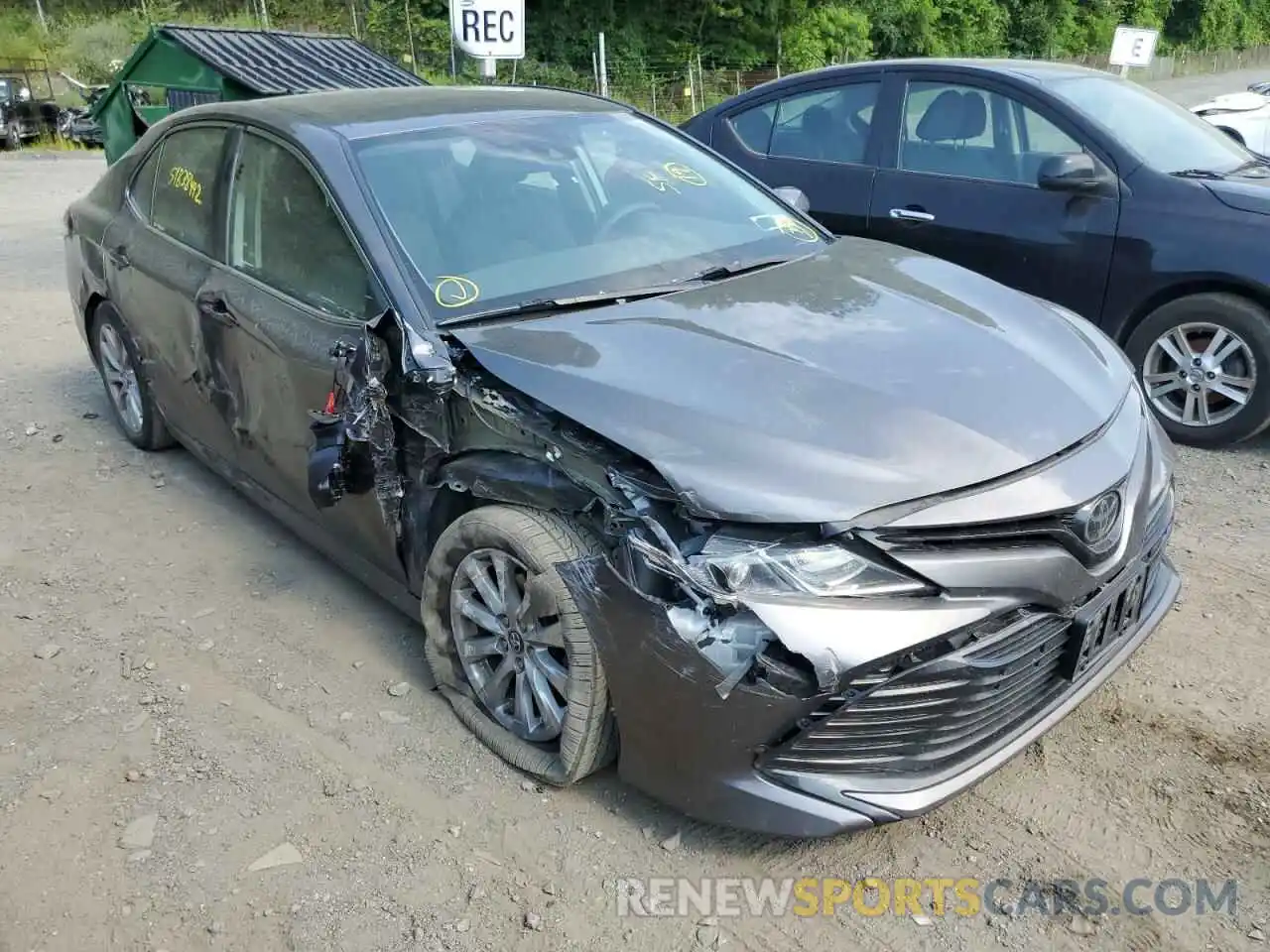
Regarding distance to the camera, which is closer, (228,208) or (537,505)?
(537,505)

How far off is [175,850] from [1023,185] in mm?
4500

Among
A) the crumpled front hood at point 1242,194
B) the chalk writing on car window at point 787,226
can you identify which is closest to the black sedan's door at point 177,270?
the chalk writing on car window at point 787,226

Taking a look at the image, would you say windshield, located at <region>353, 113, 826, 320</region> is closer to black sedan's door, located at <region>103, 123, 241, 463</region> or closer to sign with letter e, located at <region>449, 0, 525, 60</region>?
black sedan's door, located at <region>103, 123, 241, 463</region>

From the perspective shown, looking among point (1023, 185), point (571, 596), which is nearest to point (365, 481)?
point (571, 596)

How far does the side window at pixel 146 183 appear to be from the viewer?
4.27 m

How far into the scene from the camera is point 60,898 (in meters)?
2.46

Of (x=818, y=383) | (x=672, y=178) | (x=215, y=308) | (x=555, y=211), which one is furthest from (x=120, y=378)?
(x=818, y=383)

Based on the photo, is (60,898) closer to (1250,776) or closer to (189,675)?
(189,675)

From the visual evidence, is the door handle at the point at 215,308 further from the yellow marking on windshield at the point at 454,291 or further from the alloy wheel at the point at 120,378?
the alloy wheel at the point at 120,378

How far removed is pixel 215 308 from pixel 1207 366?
157 inches

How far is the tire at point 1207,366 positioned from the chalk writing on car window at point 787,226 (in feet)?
6.35

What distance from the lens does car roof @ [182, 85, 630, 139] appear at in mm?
3418

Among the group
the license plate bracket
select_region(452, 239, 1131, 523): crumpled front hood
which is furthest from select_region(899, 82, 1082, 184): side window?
the license plate bracket

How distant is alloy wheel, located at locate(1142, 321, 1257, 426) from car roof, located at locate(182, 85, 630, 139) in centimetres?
263
